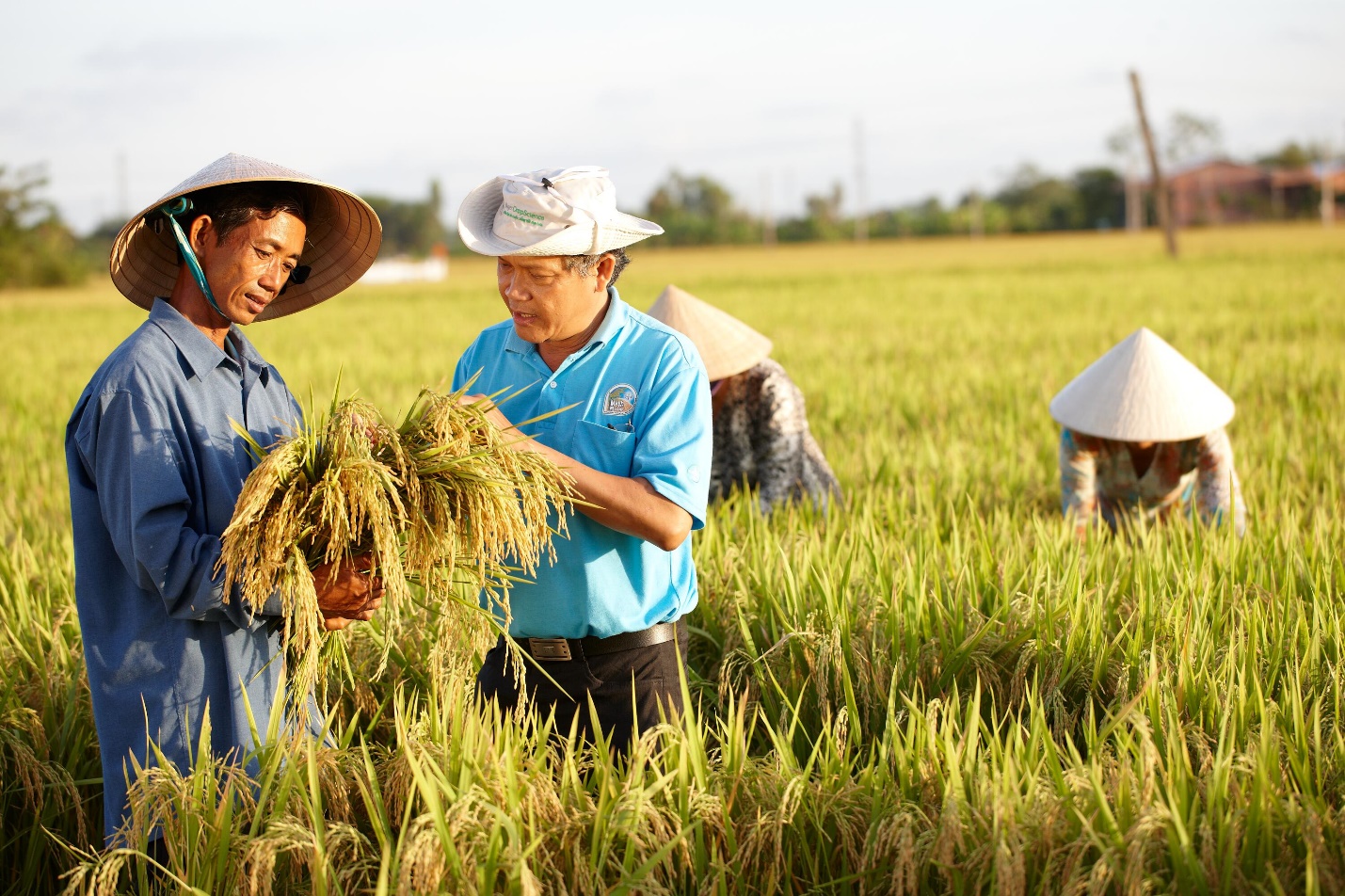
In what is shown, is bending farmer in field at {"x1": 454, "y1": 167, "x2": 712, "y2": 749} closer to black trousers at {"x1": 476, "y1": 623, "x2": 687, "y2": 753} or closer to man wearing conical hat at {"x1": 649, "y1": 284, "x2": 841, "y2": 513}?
black trousers at {"x1": 476, "y1": 623, "x2": 687, "y2": 753}

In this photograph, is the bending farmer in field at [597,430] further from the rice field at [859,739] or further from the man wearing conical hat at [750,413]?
the man wearing conical hat at [750,413]

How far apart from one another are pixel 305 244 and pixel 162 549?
0.84 metres

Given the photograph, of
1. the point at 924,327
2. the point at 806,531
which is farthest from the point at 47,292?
the point at 806,531

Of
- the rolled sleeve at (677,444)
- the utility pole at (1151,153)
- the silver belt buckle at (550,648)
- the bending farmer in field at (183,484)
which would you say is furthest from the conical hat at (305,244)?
the utility pole at (1151,153)

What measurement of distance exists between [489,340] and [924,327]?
12.0 metres

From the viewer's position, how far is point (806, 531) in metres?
3.99

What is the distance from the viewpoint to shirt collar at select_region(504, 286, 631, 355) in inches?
89.4

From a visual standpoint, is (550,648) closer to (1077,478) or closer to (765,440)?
(765,440)

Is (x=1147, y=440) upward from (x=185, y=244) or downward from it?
downward

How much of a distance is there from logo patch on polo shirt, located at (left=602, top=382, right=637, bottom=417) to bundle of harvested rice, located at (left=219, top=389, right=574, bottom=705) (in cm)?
23

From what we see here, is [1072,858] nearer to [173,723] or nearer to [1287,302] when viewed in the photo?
[173,723]

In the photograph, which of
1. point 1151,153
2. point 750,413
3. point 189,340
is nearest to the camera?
point 189,340

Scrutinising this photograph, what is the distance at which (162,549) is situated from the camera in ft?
5.95

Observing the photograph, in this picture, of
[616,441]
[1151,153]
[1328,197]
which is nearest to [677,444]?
[616,441]
